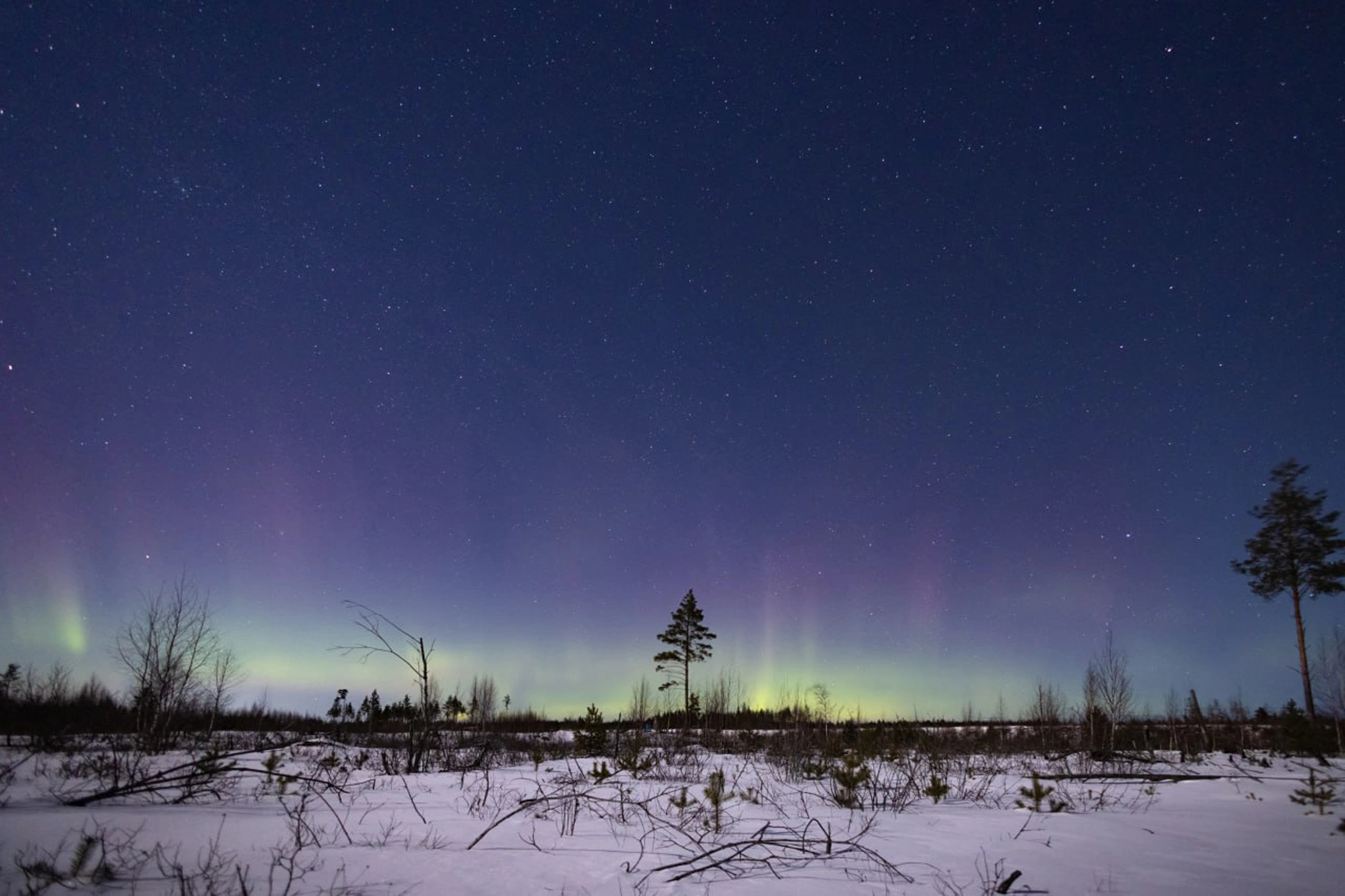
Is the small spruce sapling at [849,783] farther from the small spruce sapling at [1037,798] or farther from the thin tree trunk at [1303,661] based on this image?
the thin tree trunk at [1303,661]

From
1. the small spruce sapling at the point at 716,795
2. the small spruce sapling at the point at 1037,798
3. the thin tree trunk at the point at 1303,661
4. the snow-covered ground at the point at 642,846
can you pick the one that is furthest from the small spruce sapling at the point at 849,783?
the thin tree trunk at the point at 1303,661

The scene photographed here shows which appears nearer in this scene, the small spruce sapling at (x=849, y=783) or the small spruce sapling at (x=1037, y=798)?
the small spruce sapling at (x=1037, y=798)

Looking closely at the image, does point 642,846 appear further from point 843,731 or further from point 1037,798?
point 843,731

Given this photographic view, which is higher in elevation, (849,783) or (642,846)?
(642,846)

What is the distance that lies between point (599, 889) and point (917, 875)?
1736mm

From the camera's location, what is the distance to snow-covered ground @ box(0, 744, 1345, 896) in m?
3.00

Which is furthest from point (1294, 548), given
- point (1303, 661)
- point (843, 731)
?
point (843, 731)

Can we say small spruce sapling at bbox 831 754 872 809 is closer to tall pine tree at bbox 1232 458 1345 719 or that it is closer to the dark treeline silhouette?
the dark treeline silhouette

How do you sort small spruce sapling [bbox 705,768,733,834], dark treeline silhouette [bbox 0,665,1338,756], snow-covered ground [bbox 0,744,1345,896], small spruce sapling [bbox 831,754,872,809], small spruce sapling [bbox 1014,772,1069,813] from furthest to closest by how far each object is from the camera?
dark treeline silhouette [bbox 0,665,1338,756], small spruce sapling [bbox 831,754,872,809], small spruce sapling [bbox 1014,772,1069,813], small spruce sapling [bbox 705,768,733,834], snow-covered ground [bbox 0,744,1345,896]

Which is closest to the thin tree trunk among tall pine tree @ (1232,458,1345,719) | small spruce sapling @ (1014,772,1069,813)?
tall pine tree @ (1232,458,1345,719)

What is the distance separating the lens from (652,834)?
4527 millimetres

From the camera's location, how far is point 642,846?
3.71m

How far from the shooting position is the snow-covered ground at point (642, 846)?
3.00 m

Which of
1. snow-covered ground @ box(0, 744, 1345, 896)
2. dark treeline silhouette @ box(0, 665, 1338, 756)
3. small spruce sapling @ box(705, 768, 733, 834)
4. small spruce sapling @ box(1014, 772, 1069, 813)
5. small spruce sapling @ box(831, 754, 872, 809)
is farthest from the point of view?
dark treeline silhouette @ box(0, 665, 1338, 756)
